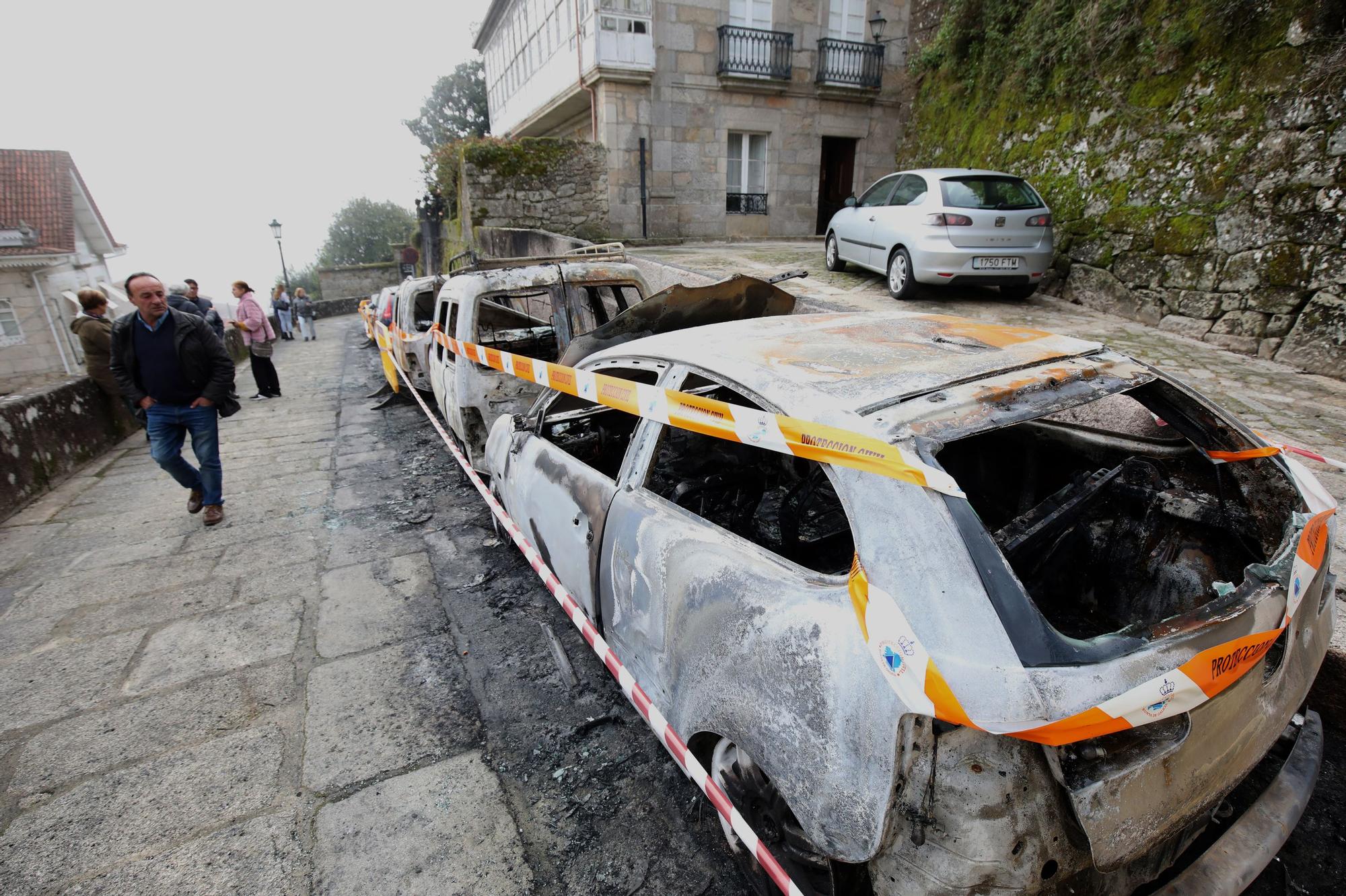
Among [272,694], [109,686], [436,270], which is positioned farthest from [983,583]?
[436,270]

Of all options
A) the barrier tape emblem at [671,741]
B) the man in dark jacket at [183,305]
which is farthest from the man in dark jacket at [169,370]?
the barrier tape emblem at [671,741]

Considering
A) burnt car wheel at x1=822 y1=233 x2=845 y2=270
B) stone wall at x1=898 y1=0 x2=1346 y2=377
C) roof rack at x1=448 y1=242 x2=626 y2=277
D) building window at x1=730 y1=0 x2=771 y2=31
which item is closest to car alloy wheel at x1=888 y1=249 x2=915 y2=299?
burnt car wheel at x1=822 y1=233 x2=845 y2=270

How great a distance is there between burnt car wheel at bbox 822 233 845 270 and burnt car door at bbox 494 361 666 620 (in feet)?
23.8

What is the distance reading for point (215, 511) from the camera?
5.02m

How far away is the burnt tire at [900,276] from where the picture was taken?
7.70 metres

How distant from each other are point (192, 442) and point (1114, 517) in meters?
5.75

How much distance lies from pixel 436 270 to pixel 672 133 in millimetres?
12566

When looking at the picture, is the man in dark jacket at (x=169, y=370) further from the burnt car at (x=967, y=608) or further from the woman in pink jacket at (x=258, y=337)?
the woman in pink jacket at (x=258, y=337)

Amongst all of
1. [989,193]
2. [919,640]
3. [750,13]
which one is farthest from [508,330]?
[750,13]

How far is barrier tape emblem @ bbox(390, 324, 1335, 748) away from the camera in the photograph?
1.24 metres

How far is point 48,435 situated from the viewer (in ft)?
19.6

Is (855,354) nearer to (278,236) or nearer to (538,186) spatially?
(538,186)

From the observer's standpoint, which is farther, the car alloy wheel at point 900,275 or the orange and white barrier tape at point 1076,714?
the car alloy wheel at point 900,275

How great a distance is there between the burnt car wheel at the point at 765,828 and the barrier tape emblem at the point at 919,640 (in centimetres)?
59
